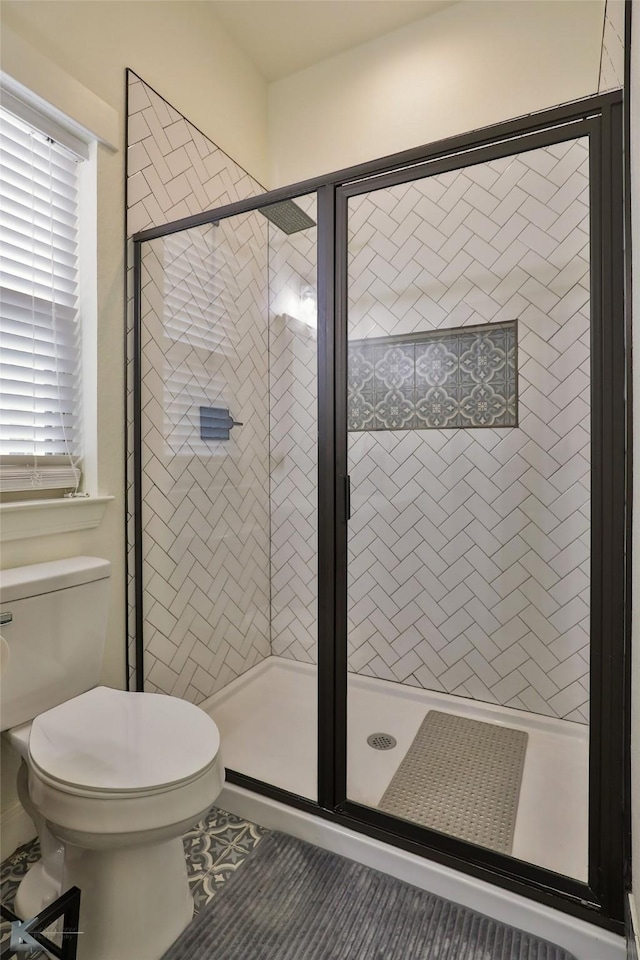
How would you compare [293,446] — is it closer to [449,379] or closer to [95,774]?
[449,379]

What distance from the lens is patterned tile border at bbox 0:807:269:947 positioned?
49.1 inches

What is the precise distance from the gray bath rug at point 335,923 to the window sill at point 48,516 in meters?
1.04

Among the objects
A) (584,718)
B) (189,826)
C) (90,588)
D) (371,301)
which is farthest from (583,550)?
(90,588)

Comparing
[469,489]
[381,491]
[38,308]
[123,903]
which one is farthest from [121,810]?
[469,489]

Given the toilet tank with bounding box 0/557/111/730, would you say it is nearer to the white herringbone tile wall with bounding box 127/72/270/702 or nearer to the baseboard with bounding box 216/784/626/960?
the white herringbone tile wall with bounding box 127/72/270/702

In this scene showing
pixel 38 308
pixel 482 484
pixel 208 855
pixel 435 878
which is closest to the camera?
pixel 435 878

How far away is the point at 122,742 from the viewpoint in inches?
44.0

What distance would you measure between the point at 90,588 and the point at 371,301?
4.10 feet

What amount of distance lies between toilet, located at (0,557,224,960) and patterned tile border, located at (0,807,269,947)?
2.7 inches

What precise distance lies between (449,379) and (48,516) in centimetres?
137

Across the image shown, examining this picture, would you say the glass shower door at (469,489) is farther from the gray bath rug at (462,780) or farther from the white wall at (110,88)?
the white wall at (110,88)

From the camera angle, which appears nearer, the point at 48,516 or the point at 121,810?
the point at 121,810

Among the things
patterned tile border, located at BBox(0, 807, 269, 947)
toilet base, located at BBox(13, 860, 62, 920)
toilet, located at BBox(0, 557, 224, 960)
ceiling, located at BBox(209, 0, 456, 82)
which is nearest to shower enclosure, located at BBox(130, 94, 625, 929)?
patterned tile border, located at BBox(0, 807, 269, 947)

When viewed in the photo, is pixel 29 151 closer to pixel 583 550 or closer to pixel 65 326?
pixel 65 326
